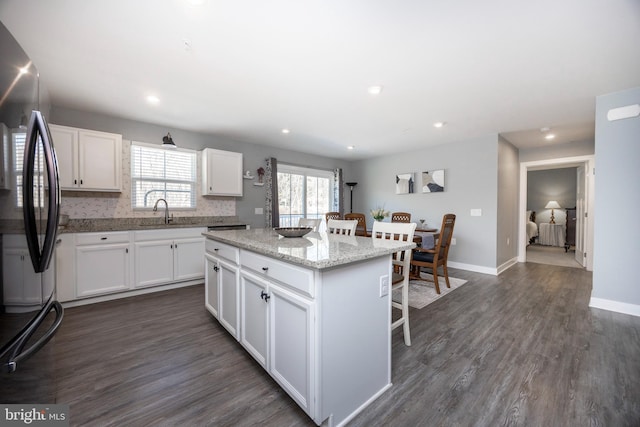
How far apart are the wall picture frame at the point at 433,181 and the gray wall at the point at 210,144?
2.21 m

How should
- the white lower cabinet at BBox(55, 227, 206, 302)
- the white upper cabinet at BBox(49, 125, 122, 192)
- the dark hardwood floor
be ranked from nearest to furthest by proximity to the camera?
1. the dark hardwood floor
2. the white lower cabinet at BBox(55, 227, 206, 302)
3. the white upper cabinet at BBox(49, 125, 122, 192)

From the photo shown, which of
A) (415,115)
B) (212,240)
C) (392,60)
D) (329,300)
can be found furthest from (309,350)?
(415,115)

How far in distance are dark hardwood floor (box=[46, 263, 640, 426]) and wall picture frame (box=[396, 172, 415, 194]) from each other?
309 centimetres

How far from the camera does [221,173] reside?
4191 mm

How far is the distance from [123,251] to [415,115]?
4.19m

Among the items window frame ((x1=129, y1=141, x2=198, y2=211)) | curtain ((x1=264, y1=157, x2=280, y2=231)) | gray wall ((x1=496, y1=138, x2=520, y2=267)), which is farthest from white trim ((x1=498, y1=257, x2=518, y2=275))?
window frame ((x1=129, y1=141, x2=198, y2=211))

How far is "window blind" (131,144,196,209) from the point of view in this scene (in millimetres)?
3711

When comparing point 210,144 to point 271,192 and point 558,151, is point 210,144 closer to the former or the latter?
point 271,192

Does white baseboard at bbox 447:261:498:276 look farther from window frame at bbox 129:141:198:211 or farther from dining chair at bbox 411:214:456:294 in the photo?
window frame at bbox 129:141:198:211

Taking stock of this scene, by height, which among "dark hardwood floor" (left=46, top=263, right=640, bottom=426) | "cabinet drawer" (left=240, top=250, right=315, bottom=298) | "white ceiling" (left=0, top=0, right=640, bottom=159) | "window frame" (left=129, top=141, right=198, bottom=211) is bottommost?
"dark hardwood floor" (left=46, top=263, right=640, bottom=426)

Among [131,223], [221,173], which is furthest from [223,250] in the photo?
[221,173]

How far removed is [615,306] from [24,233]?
15.9 ft

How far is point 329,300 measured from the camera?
125 cm

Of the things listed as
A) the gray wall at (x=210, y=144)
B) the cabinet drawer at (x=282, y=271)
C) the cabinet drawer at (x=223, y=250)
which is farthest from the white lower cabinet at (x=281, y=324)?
the gray wall at (x=210, y=144)
